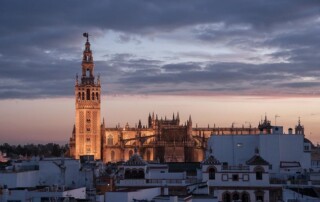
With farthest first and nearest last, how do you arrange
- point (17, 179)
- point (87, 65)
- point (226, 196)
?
point (87, 65) → point (226, 196) → point (17, 179)

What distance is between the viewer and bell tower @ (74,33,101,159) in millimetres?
165875

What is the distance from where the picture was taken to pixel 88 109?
168250 mm

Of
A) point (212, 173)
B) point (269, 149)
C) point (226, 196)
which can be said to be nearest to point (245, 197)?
point (226, 196)

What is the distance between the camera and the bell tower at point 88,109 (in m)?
166

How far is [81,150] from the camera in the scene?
164 meters

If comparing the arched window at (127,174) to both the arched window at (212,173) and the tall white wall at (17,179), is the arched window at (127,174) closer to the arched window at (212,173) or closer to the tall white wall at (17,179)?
the arched window at (212,173)

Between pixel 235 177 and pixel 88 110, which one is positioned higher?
pixel 88 110

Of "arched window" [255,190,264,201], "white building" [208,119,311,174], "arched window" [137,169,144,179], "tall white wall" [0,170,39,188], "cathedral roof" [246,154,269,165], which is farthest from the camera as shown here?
"white building" [208,119,311,174]

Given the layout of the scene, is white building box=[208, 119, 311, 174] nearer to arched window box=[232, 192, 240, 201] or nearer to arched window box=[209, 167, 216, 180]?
arched window box=[209, 167, 216, 180]

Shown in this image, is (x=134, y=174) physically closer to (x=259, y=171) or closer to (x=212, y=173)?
(x=212, y=173)

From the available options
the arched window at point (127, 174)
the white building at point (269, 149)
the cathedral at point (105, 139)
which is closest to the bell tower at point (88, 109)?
the cathedral at point (105, 139)

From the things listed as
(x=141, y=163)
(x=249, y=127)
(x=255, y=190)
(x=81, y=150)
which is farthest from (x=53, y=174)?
(x=249, y=127)

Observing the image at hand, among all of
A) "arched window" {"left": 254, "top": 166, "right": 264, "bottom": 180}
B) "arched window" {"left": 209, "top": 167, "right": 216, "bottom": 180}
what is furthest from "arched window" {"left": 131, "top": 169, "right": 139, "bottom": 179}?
"arched window" {"left": 254, "top": 166, "right": 264, "bottom": 180}

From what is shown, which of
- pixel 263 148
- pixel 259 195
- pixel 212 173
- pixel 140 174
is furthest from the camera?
pixel 263 148
